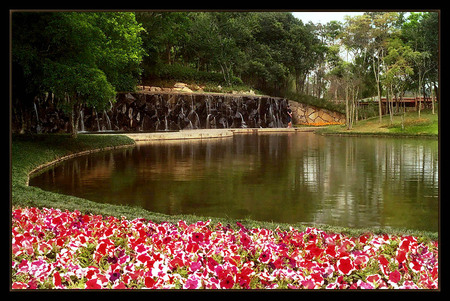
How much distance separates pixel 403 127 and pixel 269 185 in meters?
15.9

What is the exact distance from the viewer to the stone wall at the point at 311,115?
37344 mm

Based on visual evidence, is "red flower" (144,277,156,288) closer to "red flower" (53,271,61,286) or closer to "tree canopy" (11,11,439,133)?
"red flower" (53,271,61,286)

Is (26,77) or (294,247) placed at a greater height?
(26,77)

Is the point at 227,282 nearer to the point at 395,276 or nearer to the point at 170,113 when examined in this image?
the point at 395,276

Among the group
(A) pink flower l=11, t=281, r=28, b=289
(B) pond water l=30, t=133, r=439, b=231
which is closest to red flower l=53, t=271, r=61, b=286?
(A) pink flower l=11, t=281, r=28, b=289

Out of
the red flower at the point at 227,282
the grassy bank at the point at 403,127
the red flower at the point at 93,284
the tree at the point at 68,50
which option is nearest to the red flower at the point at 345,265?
the red flower at the point at 227,282

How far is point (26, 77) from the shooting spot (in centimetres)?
1193

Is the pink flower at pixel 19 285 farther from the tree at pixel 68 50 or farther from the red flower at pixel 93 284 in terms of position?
the tree at pixel 68 50

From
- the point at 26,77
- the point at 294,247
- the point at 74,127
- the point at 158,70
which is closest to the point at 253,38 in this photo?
the point at 158,70

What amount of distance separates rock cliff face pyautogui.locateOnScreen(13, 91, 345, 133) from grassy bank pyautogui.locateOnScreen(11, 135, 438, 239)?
200 inches

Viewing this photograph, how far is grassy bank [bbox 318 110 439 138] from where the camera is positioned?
67.6 feet

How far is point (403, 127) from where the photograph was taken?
22.3 metres

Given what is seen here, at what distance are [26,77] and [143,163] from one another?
370cm
